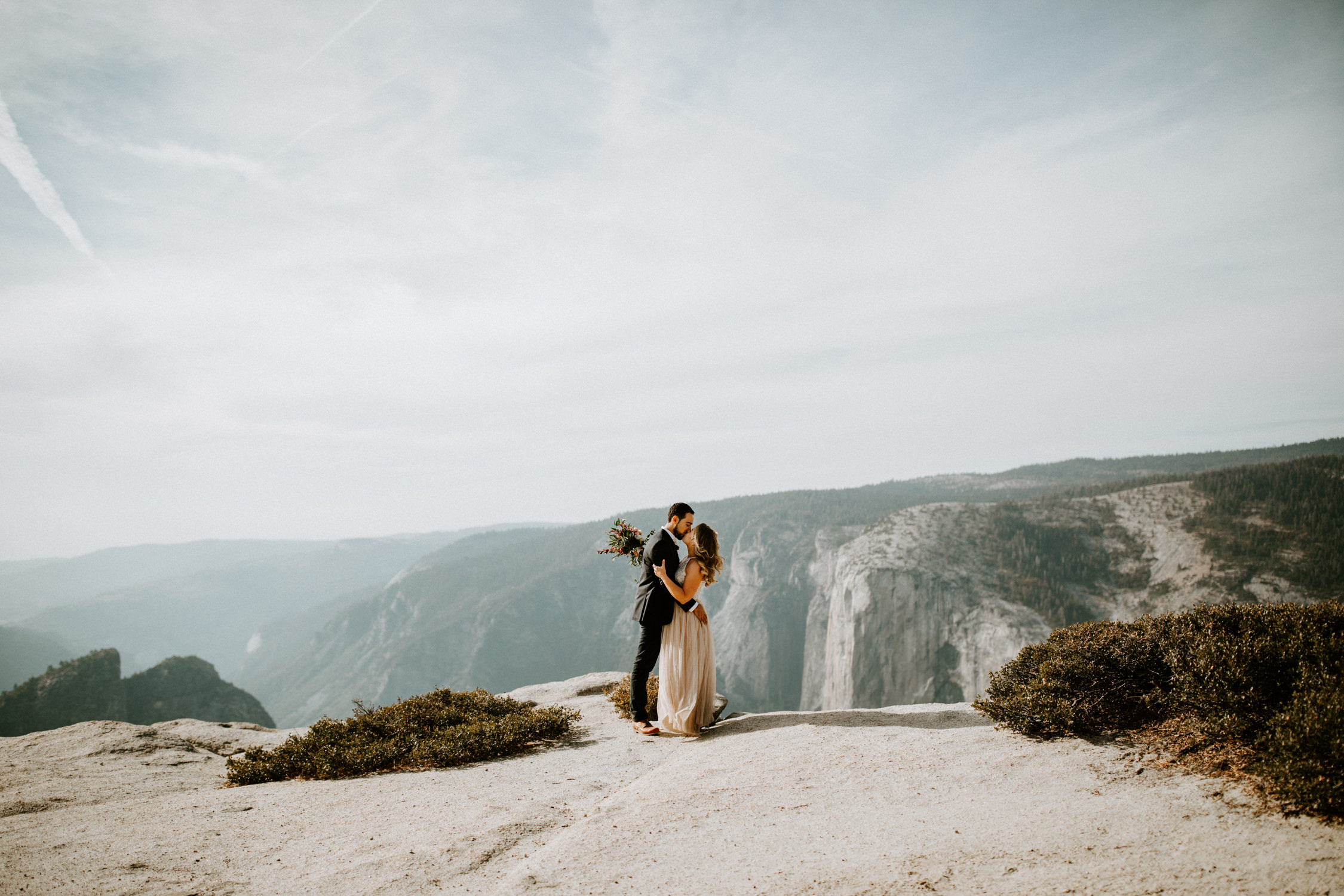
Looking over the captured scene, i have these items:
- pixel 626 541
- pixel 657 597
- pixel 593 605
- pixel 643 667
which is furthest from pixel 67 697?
pixel 593 605

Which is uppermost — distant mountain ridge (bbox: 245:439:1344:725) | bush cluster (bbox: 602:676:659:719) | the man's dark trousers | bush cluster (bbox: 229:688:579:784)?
the man's dark trousers

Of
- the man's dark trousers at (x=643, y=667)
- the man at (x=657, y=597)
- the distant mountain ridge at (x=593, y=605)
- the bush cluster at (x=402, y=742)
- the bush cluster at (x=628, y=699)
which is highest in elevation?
the man at (x=657, y=597)

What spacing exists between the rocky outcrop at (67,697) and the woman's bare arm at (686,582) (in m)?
79.6

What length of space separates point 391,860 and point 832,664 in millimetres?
77049

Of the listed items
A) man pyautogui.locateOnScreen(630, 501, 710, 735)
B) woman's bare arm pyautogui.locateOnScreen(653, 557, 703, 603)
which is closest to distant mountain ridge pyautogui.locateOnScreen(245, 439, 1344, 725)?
man pyautogui.locateOnScreen(630, 501, 710, 735)

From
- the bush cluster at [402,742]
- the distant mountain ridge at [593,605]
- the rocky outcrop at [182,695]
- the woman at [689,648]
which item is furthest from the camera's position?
the distant mountain ridge at [593,605]

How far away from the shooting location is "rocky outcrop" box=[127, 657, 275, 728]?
6981 centimetres

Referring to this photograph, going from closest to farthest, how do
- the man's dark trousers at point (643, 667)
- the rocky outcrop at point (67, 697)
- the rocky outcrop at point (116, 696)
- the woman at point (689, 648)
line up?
the woman at point (689, 648), the man's dark trousers at point (643, 667), the rocky outcrop at point (67, 697), the rocky outcrop at point (116, 696)

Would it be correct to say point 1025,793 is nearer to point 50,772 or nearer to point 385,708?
point 385,708

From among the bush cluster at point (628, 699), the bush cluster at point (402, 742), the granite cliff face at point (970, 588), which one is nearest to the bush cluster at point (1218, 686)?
the bush cluster at point (628, 699)

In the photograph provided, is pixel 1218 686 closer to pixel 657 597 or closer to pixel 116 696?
pixel 657 597

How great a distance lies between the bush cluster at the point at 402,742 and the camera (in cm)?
816

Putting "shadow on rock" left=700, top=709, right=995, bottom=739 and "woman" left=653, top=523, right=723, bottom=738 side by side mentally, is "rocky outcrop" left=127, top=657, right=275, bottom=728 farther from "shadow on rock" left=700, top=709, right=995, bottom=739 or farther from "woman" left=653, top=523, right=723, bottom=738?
"shadow on rock" left=700, top=709, right=995, bottom=739

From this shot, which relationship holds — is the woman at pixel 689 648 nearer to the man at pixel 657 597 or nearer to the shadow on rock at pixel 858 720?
the man at pixel 657 597
